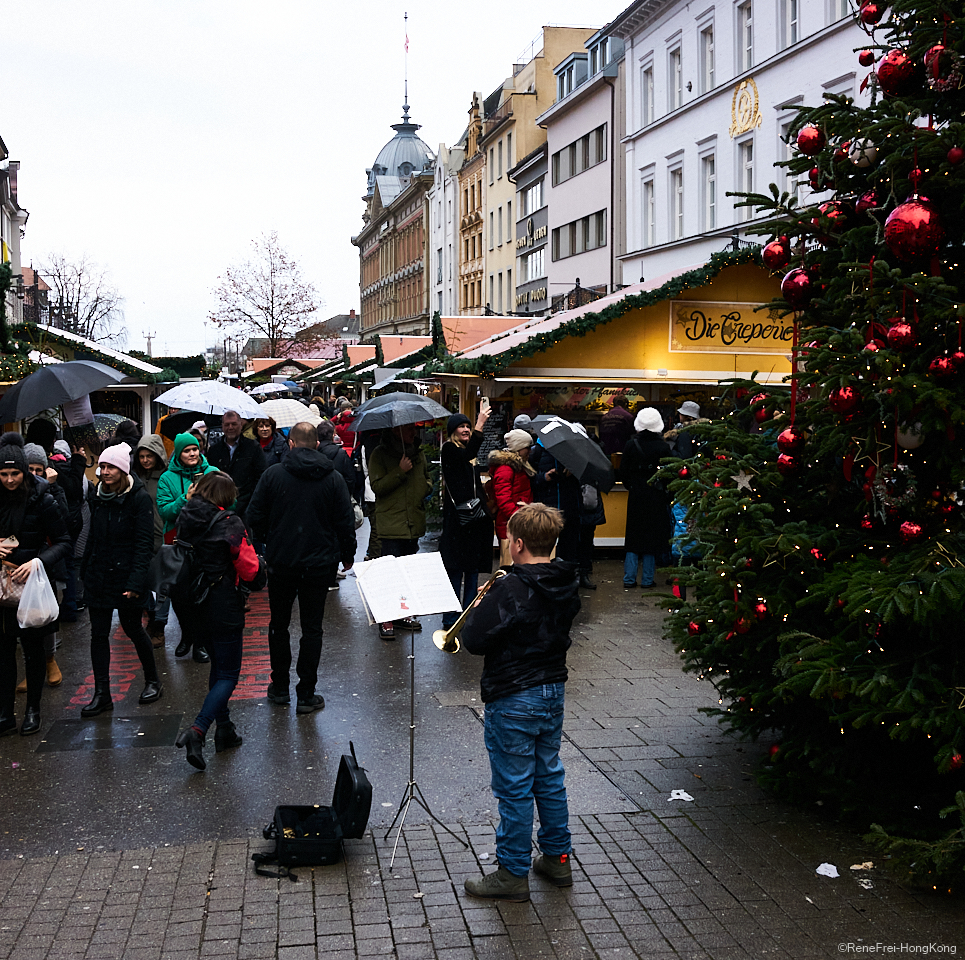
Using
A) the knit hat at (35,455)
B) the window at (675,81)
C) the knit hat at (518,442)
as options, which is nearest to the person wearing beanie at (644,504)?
the knit hat at (518,442)

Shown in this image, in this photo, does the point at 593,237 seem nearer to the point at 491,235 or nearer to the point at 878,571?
the point at 491,235

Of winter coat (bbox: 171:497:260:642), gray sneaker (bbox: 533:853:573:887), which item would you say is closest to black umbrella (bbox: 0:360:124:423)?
winter coat (bbox: 171:497:260:642)

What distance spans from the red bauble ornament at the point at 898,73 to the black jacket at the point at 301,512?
4289 mm

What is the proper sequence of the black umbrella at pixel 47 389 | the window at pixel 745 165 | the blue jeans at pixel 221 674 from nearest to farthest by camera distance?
the blue jeans at pixel 221 674 < the black umbrella at pixel 47 389 < the window at pixel 745 165

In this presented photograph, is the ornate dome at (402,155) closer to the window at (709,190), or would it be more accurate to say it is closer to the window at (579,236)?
the window at (579,236)

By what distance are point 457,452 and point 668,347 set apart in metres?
6.16

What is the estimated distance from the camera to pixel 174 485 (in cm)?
984

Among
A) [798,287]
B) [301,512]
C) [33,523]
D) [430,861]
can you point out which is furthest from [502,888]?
[33,523]

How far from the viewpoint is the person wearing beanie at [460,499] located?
10.3 meters

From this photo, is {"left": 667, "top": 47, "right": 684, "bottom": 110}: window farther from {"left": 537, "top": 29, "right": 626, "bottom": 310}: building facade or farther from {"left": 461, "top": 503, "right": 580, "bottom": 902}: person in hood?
{"left": 461, "top": 503, "right": 580, "bottom": 902}: person in hood

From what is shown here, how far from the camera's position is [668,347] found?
51.4ft

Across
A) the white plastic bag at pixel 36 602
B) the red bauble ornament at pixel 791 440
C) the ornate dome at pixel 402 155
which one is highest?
the ornate dome at pixel 402 155

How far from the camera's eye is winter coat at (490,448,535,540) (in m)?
10.1

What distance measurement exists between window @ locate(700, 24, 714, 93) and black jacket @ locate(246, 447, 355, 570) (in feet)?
88.6
